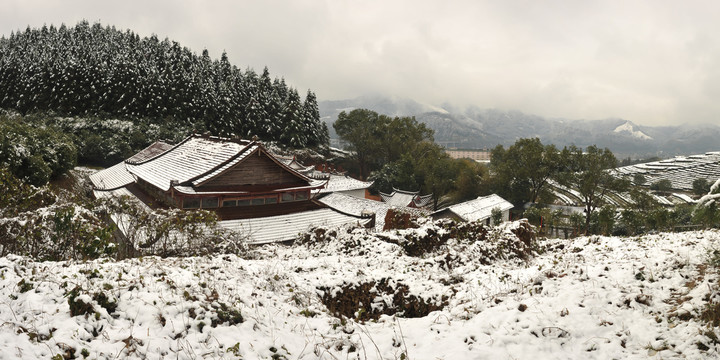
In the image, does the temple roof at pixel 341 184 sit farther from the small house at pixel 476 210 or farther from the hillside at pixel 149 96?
the hillside at pixel 149 96

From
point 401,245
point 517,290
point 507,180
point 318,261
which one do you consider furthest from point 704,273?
point 507,180

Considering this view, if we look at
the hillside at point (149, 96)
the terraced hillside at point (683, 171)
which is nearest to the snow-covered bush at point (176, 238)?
the hillside at point (149, 96)

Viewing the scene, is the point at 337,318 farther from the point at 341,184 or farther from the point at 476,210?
the point at 341,184

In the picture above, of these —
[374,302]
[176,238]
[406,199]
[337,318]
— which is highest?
[176,238]

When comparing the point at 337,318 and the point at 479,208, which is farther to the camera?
the point at 479,208

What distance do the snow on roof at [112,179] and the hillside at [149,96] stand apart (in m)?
23.7

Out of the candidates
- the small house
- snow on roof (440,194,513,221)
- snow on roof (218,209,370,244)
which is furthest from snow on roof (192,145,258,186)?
snow on roof (440,194,513,221)

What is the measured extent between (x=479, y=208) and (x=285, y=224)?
23.2 m

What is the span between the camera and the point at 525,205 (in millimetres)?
43531

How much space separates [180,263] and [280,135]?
157 feet

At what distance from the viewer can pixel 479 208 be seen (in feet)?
112

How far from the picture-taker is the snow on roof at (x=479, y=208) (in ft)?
105

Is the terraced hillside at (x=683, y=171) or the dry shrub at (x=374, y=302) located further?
the terraced hillside at (x=683, y=171)

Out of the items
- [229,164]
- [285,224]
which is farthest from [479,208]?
[229,164]
